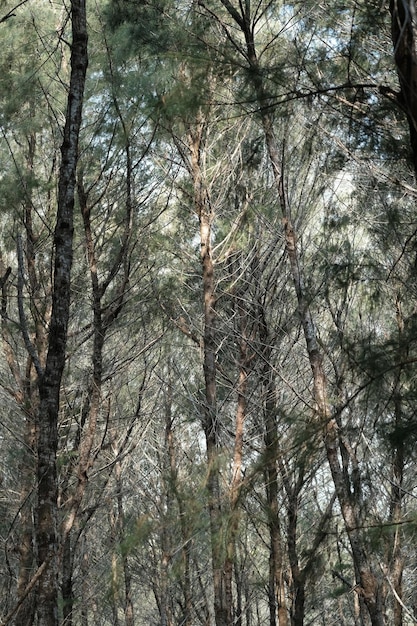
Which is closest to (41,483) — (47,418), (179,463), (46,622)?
(47,418)

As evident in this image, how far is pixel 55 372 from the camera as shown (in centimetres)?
322

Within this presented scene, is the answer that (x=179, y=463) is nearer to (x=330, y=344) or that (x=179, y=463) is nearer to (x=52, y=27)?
(x=330, y=344)

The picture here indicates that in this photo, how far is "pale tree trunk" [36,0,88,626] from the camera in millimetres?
3031

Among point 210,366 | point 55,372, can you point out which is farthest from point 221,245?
point 55,372

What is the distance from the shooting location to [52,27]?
7.12 meters

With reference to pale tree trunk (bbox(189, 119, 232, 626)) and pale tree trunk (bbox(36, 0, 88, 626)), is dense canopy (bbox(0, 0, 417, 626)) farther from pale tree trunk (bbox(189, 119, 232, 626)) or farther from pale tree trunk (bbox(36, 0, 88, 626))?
pale tree trunk (bbox(36, 0, 88, 626))

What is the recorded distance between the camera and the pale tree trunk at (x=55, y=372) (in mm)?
3031

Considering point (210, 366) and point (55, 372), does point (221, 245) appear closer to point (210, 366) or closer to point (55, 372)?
point (210, 366)

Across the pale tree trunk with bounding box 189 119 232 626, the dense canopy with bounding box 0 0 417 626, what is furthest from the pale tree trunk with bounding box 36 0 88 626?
the pale tree trunk with bounding box 189 119 232 626

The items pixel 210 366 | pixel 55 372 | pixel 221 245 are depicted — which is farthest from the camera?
pixel 221 245

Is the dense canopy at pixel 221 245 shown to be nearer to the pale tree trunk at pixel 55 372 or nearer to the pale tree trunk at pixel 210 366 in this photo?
the pale tree trunk at pixel 210 366

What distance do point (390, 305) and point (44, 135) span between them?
4.19m

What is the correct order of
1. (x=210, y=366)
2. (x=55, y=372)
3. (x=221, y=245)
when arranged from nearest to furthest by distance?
(x=55, y=372)
(x=210, y=366)
(x=221, y=245)

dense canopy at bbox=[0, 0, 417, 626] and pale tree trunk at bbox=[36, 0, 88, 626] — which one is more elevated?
dense canopy at bbox=[0, 0, 417, 626]
